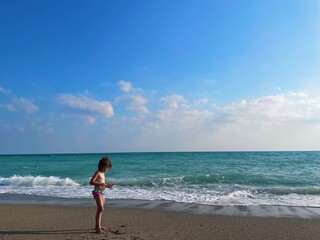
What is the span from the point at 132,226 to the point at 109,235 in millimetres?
1122

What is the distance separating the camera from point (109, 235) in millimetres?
6656

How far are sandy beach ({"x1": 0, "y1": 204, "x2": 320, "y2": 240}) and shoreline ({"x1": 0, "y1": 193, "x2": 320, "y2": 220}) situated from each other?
53 cm

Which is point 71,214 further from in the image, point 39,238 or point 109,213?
point 39,238

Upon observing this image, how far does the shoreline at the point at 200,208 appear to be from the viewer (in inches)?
371

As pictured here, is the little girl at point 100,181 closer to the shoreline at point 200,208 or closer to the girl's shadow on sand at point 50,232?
the girl's shadow on sand at point 50,232

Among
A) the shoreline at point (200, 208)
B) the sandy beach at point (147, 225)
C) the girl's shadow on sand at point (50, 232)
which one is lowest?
the shoreline at point (200, 208)

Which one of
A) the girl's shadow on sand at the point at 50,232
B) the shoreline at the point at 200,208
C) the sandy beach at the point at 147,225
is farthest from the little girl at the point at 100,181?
the shoreline at the point at 200,208

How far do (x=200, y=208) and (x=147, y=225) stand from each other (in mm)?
3166

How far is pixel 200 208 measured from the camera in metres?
10.5

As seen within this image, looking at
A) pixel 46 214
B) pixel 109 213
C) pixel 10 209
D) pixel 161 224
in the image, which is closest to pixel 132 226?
pixel 161 224

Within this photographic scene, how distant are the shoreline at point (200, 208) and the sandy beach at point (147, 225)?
53cm

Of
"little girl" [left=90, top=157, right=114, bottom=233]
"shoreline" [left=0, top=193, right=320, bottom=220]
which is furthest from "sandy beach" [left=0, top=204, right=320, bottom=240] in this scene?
"little girl" [left=90, top=157, right=114, bottom=233]

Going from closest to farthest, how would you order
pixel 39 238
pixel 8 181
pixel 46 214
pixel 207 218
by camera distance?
pixel 39 238
pixel 207 218
pixel 46 214
pixel 8 181

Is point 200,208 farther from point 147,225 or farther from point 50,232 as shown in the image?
point 50,232
